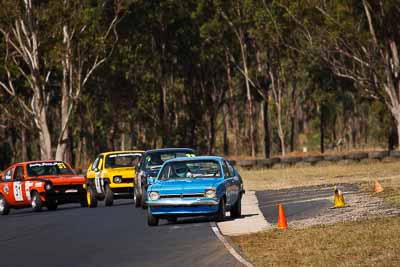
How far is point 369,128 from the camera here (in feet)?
366

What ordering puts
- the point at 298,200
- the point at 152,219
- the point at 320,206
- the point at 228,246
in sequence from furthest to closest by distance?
1. the point at 298,200
2. the point at 320,206
3. the point at 152,219
4. the point at 228,246

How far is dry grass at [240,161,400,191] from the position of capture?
144 ft

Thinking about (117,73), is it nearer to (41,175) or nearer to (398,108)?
(398,108)

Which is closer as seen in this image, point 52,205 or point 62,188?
point 62,188

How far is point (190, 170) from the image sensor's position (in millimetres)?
25062

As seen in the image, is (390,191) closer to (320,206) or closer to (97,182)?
(320,206)

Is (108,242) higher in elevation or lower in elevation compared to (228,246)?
lower

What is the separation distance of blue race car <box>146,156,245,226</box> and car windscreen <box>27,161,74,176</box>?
34.0 ft

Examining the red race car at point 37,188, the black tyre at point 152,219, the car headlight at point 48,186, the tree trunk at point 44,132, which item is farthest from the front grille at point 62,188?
the tree trunk at point 44,132

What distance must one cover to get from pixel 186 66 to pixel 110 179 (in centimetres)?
5226

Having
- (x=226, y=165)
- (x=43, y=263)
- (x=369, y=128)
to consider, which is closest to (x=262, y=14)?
(x=369, y=128)

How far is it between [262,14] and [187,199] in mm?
51521

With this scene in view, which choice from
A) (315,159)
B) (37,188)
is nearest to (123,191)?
(37,188)

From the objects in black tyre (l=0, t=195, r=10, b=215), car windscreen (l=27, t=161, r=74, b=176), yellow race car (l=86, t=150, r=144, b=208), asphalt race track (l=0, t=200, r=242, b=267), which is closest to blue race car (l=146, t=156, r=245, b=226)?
asphalt race track (l=0, t=200, r=242, b=267)
